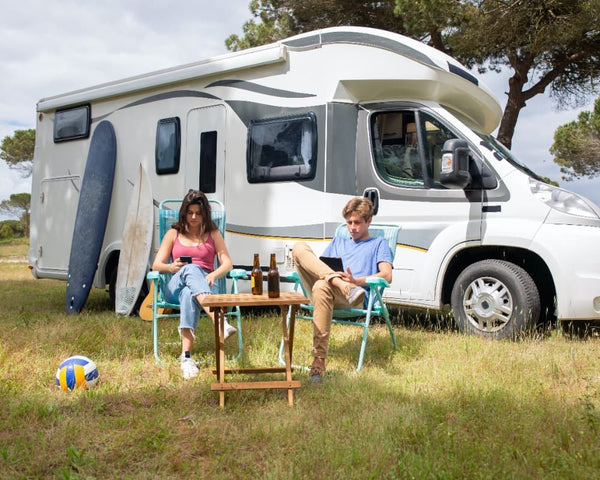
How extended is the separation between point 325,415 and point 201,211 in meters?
2.16

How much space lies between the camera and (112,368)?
4184mm

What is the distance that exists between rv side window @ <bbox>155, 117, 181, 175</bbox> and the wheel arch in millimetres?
3157

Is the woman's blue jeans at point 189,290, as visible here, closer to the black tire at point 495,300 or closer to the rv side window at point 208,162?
the rv side window at point 208,162

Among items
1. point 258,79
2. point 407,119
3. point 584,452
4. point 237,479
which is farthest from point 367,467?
point 258,79

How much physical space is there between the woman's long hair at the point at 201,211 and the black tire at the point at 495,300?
2149mm

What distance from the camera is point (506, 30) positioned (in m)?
11.3

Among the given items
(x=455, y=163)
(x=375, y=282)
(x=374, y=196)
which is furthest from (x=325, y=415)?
(x=374, y=196)

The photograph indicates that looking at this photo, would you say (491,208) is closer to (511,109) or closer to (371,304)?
(371,304)

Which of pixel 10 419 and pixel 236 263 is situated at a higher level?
pixel 236 263

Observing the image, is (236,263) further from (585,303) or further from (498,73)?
(498,73)

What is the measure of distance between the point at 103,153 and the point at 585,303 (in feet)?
17.4

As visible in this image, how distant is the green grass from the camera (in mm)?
2555

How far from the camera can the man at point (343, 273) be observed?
3965 millimetres

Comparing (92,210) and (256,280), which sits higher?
(92,210)
